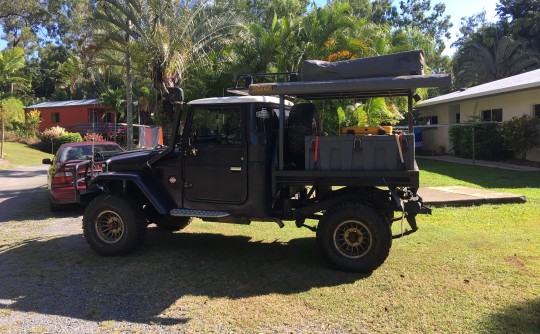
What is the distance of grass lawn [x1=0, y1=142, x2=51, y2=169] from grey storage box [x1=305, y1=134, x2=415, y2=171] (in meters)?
21.4

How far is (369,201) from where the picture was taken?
532 centimetres

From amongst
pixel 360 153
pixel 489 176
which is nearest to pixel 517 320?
pixel 360 153

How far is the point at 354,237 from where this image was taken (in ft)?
17.3

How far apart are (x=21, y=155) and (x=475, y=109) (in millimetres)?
25773

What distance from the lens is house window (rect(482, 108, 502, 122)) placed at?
18.3 meters

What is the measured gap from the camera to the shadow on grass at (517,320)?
3711 millimetres

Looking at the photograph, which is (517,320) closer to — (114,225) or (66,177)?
(114,225)

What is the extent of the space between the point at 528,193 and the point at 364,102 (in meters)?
4.91

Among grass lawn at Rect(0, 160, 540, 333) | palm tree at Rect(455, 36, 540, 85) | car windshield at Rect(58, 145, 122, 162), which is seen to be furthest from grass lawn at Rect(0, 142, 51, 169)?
palm tree at Rect(455, 36, 540, 85)

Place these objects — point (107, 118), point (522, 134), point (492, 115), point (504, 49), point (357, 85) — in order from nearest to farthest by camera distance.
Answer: point (357, 85) → point (522, 134) → point (492, 115) → point (504, 49) → point (107, 118)

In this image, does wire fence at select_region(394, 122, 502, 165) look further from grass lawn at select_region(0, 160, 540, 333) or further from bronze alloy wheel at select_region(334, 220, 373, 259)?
bronze alloy wheel at select_region(334, 220, 373, 259)

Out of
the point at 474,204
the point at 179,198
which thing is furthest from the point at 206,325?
the point at 474,204

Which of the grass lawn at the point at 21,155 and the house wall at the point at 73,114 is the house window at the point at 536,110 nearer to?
the grass lawn at the point at 21,155

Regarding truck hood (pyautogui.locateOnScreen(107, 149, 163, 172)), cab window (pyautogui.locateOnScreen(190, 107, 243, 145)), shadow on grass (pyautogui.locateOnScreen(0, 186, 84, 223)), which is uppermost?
cab window (pyautogui.locateOnScreen(190, 107, 243, 145))
